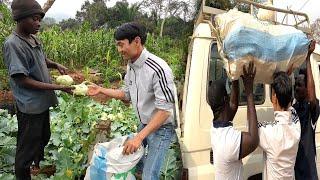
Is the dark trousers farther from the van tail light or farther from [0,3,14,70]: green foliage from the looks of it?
[0,3,14,70]: green foliage

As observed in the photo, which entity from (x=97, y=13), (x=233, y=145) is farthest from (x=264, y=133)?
(x=97, y=13)

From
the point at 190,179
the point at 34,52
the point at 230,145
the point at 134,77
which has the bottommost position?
the point at 190,179

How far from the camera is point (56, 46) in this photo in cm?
1523

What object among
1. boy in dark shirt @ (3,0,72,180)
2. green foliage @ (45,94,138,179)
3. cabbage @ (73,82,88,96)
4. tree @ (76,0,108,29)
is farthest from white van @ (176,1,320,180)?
tree @ (76,0,108,29)

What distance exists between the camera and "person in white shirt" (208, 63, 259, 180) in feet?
7.91

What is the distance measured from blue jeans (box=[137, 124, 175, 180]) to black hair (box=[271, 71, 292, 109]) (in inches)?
→ 30.5

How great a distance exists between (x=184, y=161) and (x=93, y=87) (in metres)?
0.94

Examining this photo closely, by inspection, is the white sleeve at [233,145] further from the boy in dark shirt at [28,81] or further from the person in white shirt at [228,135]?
the boy in dark shirt at [28,81]

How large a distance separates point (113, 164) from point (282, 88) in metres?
1.21

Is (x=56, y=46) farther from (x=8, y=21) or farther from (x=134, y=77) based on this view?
(x=134, y=77)

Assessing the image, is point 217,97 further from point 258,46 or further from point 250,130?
point 258,46

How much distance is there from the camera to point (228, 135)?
95.1 inches

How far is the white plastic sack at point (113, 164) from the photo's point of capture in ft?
9.10

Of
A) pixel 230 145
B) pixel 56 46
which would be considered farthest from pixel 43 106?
pixel 56 46
